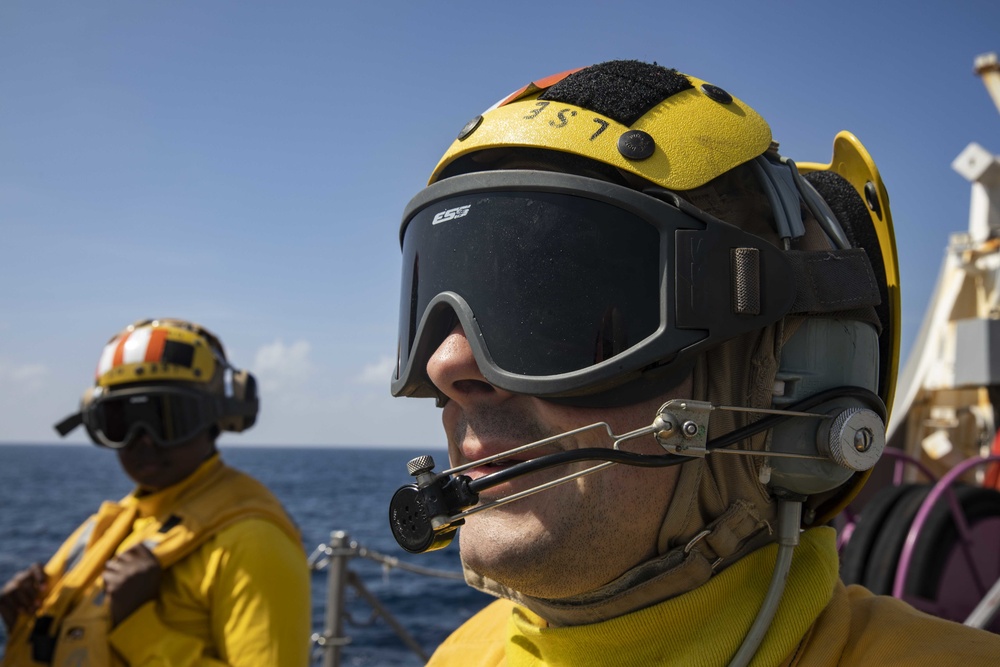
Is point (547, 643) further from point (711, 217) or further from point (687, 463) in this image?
point (711, 217)

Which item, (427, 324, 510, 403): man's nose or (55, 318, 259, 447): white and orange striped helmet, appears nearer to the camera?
(427, 324, 510, 403): man's nose

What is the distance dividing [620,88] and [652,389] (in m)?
0.53

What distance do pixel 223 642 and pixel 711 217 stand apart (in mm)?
2714

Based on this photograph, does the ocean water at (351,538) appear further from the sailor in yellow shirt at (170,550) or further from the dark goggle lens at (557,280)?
the sailor in yellow shirt at (170,550)

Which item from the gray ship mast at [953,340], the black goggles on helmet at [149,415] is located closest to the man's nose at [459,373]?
the black goggles on helmet at [149,415]

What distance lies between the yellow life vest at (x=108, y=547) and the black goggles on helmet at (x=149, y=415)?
0.69 ft

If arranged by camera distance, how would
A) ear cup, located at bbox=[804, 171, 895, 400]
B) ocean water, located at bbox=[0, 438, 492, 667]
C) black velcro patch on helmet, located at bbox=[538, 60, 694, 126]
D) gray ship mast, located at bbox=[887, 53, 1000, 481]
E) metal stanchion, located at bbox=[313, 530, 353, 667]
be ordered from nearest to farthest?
1. black velcro patch on helmet, located at bbox=[538, 60, 694, 126]
2. ear cup, located at bbox=[804, 171, 895, 400]
3. metal stanchion, located at bbox=[313, 530, 353, 667]
4. gray ship mast, located at bbox=[887, 53, 1000, 481]
5. ocean water, located at bbox=[0, 438, 492, 667]

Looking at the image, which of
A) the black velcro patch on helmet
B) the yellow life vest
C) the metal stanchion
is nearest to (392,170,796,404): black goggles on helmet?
the black velcro patch on helmet

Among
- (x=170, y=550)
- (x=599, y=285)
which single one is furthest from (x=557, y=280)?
(x=170, y=550)

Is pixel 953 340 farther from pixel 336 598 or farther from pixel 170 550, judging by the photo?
pixel 170 550

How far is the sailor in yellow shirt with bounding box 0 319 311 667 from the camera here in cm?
328

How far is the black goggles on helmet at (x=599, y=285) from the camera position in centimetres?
134

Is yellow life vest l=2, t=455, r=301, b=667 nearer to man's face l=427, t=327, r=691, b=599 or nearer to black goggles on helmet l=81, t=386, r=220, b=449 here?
black goggles on helmet l=81, t=386, r=220, b=449

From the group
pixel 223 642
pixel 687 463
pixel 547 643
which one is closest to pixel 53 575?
pixel 223 642
